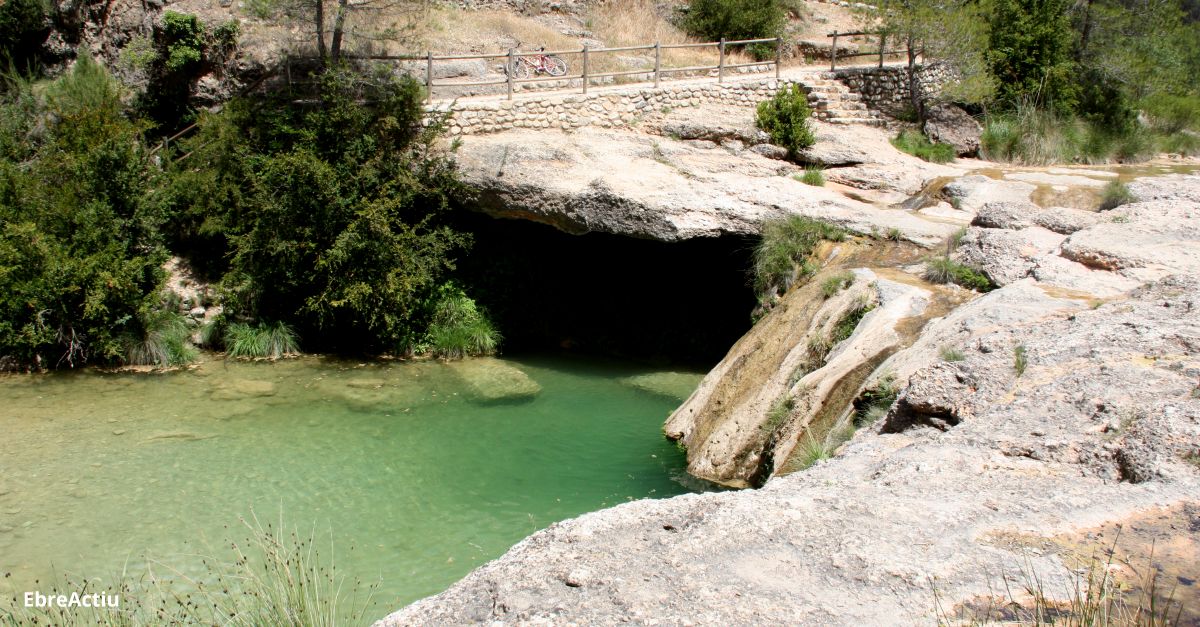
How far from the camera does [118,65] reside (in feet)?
64.4

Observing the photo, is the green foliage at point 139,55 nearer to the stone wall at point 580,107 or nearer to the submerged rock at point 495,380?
the stone wall at point 580,107

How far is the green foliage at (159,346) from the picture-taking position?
15055 mm

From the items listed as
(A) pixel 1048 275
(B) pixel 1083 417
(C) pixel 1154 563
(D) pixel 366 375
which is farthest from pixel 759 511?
(D) pixel 366 375

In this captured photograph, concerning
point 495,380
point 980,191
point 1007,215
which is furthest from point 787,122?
point 495,380

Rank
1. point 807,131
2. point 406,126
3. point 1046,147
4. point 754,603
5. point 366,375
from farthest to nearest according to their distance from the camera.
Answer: point 1046,147 < point 807,131 < point 406,126 < point 366,375 < point 754,603

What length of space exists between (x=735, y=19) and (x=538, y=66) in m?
9.67

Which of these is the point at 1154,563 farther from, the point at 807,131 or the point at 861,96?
the point at 861,96

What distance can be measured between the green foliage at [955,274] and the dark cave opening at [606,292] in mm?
5917

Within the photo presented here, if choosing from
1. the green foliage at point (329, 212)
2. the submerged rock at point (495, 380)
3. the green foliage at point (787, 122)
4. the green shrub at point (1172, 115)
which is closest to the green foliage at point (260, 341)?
the green foliage at point (329, 212)

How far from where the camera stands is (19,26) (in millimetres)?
20547

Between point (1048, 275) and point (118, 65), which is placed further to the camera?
point (118, 65)

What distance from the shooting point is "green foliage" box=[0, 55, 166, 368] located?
1452 centimetres

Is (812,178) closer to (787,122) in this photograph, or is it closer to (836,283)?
(787,122)

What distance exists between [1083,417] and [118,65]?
791 inches
